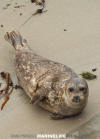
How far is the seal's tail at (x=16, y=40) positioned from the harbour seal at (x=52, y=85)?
29cm

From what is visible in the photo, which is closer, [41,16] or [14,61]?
[14,61]

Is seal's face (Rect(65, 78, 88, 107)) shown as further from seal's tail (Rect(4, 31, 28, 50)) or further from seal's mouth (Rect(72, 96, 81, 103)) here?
seal's tail (Rect(4, 31, 28, 50))

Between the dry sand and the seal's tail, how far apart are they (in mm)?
198

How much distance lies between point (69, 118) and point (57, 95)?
313 mm

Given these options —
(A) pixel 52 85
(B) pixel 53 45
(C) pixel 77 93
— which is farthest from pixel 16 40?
(C) pixel 77 93

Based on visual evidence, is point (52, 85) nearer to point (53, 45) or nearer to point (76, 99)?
point (76, 99)

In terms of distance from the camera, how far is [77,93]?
158 inches

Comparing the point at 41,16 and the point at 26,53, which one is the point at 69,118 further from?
the point at 41,16

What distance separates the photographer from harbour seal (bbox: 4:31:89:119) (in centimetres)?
407

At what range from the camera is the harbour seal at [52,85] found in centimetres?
407

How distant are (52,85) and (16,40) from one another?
1575mm

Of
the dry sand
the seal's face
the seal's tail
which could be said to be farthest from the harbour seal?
the seal's tail

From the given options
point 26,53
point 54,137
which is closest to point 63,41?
point 26,53

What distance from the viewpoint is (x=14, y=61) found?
213 inches
